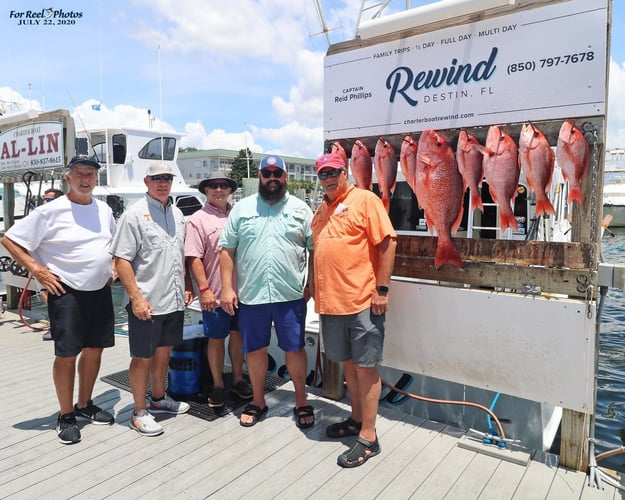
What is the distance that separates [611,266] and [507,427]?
205cm

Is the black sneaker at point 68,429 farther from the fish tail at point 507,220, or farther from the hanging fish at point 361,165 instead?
the fish tail at point 507,220

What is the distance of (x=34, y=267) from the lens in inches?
116

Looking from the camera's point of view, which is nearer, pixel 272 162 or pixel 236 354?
pixel 272 162

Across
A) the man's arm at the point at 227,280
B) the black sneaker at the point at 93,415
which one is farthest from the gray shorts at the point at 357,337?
the black sneaker at the point at 93,415

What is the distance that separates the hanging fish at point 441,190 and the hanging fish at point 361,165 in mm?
440

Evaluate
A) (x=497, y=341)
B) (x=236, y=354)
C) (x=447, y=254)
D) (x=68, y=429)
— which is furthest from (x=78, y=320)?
(x=497, y=341)

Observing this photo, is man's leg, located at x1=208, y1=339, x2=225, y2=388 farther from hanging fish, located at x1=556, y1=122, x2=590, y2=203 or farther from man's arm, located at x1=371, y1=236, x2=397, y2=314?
hanging fish, located at x1=556, y1=122, x2=590, y2=203

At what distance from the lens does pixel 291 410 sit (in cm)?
354

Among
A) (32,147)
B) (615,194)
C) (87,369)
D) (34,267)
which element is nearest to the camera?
(34,267)

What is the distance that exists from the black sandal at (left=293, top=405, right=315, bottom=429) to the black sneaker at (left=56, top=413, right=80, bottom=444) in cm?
138

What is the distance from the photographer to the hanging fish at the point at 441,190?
291cm

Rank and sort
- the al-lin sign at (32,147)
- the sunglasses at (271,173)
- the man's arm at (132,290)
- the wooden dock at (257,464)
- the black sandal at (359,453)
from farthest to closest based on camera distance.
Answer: the al-lin sign at (32,147) → the sunglasses at (271,173) → the man's arm at (132,290) → the black sandal at (359,453) → the wooden dock at (257,464)

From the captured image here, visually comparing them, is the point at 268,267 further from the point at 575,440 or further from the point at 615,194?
the point at 615,194

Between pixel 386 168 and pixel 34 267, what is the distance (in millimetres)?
2254
